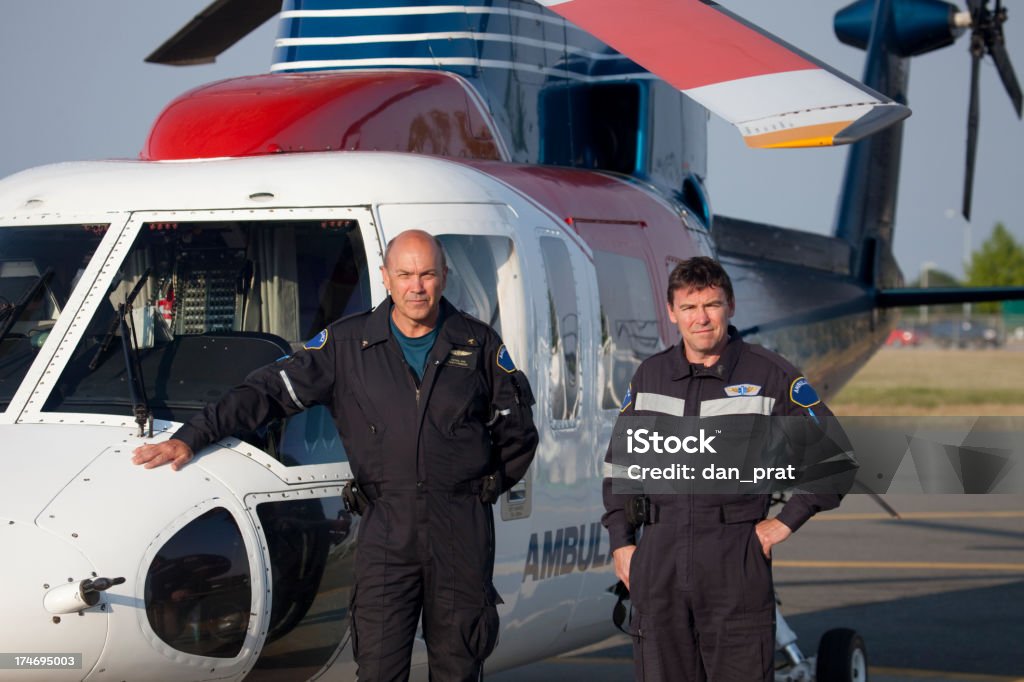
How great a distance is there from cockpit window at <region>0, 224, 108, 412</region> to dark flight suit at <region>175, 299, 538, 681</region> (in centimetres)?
87

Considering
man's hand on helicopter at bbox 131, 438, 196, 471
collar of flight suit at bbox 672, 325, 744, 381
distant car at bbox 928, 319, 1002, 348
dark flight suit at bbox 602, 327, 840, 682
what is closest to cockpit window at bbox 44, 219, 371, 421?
man's hand on helicopter at bbox 131, 438, 196, 471

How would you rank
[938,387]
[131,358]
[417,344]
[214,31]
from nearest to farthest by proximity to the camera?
[417,344]
[131,358]
[214,31]
[938,387]

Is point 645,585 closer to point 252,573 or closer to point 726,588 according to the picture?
point 726,588

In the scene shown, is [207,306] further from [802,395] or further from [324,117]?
[802,395]

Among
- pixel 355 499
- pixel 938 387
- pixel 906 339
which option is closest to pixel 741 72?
pixel 355 499

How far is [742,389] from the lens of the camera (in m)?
4.21

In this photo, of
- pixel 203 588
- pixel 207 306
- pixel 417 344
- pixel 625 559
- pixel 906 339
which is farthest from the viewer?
pixel 906 339

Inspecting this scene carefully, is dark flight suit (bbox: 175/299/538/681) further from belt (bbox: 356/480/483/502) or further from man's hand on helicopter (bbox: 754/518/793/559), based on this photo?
man's hand on helicopter (bbox: 754/518/793/559)

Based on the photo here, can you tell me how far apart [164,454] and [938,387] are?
39.4m

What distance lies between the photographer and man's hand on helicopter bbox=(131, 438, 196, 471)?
4.19 m

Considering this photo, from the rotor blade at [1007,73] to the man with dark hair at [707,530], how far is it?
282 inches

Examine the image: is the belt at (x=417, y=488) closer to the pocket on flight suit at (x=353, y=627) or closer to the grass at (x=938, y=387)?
the pocket on flight suit at (x=353, y=627)

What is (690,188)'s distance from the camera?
8.01 metres

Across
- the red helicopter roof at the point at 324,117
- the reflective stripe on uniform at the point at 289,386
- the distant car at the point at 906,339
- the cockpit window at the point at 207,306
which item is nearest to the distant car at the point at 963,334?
the distant car at the point at 906,339
